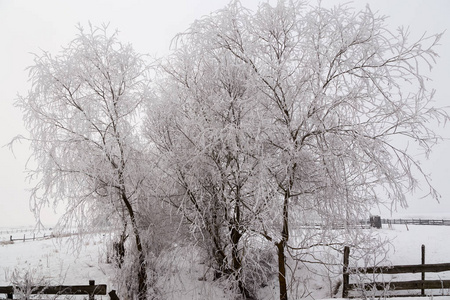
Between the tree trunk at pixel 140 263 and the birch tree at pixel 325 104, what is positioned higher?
the birch tree at pixel 325 104

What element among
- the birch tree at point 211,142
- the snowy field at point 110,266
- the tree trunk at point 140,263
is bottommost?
the snowy field at point 110,266

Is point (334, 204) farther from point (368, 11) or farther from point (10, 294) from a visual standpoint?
point (10, 294)

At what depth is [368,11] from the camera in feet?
25.3

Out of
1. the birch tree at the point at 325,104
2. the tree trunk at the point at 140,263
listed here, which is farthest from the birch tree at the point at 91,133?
the birch tree at the point at 325,104

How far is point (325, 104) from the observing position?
766cm

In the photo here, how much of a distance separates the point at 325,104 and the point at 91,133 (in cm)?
648

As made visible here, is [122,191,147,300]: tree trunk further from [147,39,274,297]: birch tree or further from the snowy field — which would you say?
[147,39,274,297]: birch tree

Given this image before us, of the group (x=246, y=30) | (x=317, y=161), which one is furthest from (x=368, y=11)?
(x=317, y=161)

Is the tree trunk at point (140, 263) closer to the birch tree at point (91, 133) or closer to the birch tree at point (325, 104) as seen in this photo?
the birch tree at point (91, 133)

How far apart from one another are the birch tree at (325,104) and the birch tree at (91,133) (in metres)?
2.78

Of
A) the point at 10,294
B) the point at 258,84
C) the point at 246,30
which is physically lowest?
the point at 10,294

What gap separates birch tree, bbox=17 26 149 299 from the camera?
934cm

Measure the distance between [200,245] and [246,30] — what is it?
21.3ft

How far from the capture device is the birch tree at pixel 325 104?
7469mm
